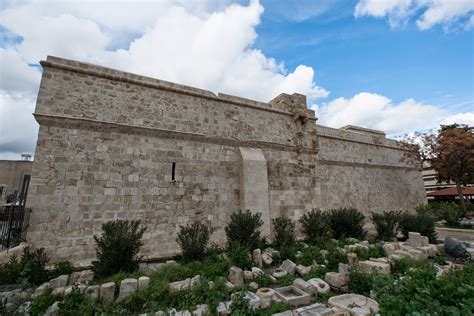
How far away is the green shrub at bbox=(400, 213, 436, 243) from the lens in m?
7.53

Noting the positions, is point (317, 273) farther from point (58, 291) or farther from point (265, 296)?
point (58, 291)

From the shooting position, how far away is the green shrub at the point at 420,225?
7527 mm

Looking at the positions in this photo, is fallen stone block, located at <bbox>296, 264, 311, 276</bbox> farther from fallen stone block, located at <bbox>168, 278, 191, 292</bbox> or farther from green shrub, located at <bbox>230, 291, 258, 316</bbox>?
fallen stone block, located at <bbox>168, 278, 191, 292</bbox>

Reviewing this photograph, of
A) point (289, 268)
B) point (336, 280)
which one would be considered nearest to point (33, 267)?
point (289, 268)

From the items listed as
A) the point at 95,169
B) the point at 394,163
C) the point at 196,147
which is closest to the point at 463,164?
the point at 394,163

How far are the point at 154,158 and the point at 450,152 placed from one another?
1709 cm

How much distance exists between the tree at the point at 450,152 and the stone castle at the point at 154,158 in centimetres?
1000

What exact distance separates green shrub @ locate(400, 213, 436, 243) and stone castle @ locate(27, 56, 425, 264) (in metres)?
3.24

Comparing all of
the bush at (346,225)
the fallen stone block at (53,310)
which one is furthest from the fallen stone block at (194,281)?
the bush at (346,225)

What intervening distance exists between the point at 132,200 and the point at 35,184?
2.20 metres

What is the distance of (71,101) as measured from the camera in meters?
5.70

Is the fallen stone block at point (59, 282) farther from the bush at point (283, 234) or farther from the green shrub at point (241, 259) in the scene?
the bush at point (283, 234)

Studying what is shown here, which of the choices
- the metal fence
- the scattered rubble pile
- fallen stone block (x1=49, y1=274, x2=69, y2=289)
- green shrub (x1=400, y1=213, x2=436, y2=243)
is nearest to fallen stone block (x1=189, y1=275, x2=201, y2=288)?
the scattered rubble pile

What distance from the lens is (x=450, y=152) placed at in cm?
1274
